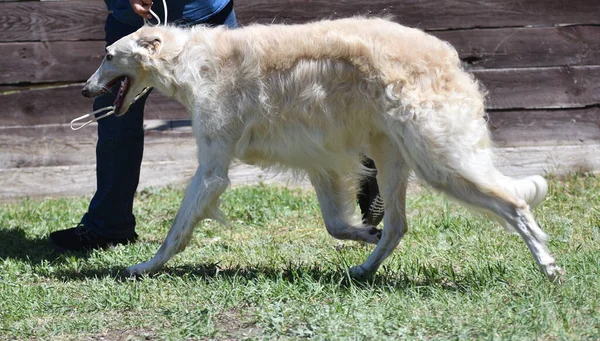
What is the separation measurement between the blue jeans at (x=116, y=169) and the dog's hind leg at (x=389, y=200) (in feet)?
5.49

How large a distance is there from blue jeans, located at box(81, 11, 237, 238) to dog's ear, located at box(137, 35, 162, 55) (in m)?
0.93

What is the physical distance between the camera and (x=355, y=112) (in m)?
4.49

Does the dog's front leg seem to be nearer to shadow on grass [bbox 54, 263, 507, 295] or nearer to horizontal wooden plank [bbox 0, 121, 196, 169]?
shadow on grass [bbox 54, 263, 507, 295]

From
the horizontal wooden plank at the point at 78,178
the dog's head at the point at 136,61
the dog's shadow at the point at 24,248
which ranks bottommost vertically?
the horizontal wooden plank at the point at 78,178

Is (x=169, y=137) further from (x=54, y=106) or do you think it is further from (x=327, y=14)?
(x=327, y=14)

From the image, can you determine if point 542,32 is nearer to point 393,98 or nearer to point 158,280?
point 393,98

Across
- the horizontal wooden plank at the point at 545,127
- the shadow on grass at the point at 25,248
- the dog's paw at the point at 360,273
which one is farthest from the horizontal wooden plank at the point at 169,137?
the dog's paw at the point at 360,273

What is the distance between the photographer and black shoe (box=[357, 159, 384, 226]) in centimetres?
562

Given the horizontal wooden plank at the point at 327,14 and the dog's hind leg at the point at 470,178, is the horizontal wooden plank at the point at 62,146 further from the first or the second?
the dog's hind leg at the point at 470,178

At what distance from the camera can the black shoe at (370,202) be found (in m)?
5.62

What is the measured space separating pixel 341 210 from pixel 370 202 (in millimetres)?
596

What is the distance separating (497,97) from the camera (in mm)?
7602

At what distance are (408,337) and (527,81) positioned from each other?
14.8 ft

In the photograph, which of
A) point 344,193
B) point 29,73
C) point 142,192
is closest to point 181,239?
point 344,193
